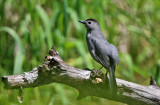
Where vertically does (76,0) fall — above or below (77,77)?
above

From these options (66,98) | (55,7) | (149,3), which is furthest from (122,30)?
(66,98)

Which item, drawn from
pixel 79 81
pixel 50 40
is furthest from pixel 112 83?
pixel 50 40

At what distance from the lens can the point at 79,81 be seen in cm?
302

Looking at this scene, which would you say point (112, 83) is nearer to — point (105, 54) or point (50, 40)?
point (105, 54)

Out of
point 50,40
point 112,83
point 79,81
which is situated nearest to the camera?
point 112,83

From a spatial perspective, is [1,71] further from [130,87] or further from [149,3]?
[149,3]

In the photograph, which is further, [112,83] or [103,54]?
[103,54]

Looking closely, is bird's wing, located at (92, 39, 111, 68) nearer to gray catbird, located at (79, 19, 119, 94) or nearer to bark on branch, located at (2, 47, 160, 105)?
gray catbird, located at (79, 19, 119, 94)

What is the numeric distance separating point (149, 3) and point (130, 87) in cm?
422

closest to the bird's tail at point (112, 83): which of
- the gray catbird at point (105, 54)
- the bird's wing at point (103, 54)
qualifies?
the gray catbird at point (105, 54)

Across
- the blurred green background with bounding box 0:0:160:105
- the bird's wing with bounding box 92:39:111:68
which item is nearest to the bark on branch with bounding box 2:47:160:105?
A: the bird's wing with bounding box 92:39:111:68

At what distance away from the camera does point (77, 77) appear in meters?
3.01

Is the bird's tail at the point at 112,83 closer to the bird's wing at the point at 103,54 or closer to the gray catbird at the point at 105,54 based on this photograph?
the gray catbird at the point at 105,54

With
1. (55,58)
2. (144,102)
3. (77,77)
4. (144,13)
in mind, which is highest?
(144,13)
